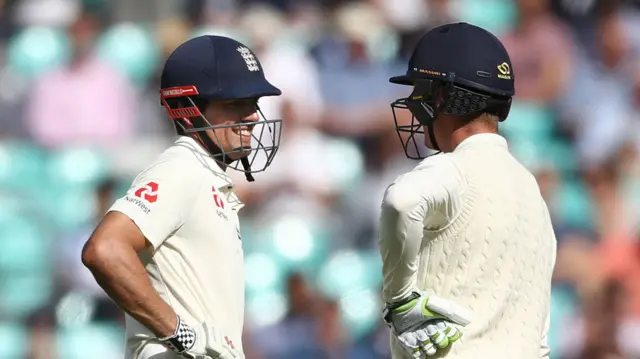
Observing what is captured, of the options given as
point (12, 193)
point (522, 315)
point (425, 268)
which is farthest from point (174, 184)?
point (12, 193)

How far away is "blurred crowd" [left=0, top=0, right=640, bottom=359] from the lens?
8484 millimetres

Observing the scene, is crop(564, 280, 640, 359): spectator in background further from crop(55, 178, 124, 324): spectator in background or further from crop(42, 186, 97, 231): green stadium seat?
crop(42, 186, 97, 231): green stadium seat

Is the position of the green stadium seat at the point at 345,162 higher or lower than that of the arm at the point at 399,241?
lower

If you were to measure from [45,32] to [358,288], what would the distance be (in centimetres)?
343

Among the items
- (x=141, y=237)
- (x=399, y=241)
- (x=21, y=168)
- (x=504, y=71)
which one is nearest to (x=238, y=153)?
(x=141, y=237)

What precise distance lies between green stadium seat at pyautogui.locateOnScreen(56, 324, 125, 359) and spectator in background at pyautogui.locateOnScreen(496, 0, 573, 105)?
383 centimetres

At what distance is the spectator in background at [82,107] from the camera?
30.9ft

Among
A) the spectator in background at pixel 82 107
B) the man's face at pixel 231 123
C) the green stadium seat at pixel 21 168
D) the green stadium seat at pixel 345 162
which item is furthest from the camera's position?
the spectator in background at pixel 82 107

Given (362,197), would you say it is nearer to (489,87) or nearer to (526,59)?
(526,59)

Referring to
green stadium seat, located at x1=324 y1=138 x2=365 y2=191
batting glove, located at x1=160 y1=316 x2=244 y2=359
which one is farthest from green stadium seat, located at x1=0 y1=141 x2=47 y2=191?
batting glove, located at x1=160 y1=316 x2=244 y2=359

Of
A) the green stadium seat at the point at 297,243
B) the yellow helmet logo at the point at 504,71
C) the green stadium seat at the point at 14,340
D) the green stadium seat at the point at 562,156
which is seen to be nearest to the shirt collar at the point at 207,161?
the yellow helmet logo at the point at 504,71

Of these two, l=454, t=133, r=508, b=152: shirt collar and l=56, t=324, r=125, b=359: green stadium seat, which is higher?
l=454, t=133, r=508, b=152: shirt collar

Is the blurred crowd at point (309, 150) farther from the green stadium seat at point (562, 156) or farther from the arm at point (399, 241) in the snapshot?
the arm at point (399, 241)

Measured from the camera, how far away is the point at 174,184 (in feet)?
13.1
